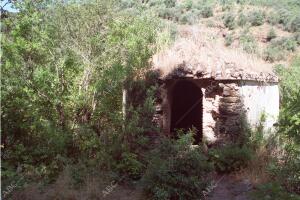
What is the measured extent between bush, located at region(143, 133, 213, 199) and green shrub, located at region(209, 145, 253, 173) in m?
1.32

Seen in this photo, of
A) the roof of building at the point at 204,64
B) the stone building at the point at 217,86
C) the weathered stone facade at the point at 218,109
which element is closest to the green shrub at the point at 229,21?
the roof of building at the point at 204,64

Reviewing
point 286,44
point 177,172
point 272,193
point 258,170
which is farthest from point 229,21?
point 272,193

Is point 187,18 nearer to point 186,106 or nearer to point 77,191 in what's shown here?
point 186,106

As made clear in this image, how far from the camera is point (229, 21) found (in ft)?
90.5

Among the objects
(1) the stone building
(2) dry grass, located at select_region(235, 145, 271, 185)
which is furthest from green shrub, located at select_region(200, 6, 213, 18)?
(2) dry grass, located at select_region(235, 145, 271, 185)

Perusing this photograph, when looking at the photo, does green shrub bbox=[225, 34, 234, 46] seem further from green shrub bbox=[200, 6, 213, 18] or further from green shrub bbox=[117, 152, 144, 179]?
green shrub bbox=[117, 152, 144, 179]

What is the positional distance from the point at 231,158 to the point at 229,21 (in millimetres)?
20002

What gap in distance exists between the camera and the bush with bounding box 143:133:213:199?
292 inches

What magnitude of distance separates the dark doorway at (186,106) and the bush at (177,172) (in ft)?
15.8

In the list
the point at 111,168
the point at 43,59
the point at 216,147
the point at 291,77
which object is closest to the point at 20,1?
the point at 43,59

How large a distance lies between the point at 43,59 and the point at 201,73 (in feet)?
12.4

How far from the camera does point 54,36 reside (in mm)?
9898

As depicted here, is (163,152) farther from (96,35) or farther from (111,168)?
(96,35)

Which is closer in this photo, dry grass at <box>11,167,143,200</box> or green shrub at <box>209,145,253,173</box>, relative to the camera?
dry grass at <box>11,167,143,200</box>
